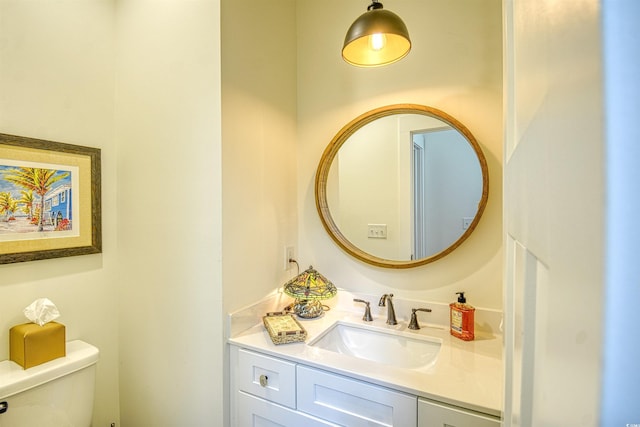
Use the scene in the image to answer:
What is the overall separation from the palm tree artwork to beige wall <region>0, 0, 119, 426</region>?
0.15 metres

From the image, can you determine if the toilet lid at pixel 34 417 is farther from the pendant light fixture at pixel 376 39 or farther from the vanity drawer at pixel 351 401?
the pendant light fixture at pixel 376 39

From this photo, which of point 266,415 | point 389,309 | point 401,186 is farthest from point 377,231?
point 266,415

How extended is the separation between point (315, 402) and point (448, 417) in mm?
422

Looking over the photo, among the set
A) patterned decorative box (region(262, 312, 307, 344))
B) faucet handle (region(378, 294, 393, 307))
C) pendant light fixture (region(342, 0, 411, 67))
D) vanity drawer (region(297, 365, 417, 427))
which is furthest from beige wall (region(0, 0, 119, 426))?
faucet handle (region(378, 294, 393, 307))

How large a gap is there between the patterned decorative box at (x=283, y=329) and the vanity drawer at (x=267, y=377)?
0.26ft

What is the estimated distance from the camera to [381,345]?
1238 mm

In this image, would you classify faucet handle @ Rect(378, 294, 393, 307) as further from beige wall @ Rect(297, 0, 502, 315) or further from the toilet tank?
the toilet tank

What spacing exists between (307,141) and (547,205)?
1421mm

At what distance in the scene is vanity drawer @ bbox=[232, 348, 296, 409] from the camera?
1.02 meters

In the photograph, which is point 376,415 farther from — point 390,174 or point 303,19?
point 303,19

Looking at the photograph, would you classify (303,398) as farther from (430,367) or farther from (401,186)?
(401,186)

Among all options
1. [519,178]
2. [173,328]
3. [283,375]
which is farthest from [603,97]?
[173,328]

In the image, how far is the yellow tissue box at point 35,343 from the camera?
3.41 ft

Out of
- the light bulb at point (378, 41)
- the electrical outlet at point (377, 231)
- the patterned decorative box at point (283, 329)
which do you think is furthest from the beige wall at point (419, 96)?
the patterned decorative box at point (283, 329)
